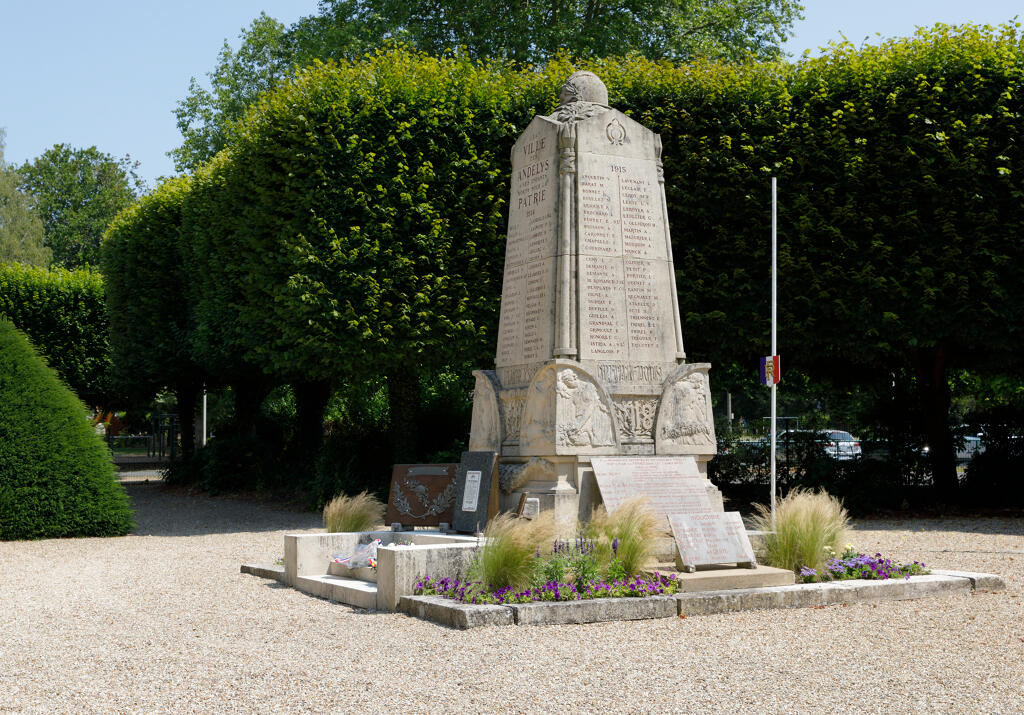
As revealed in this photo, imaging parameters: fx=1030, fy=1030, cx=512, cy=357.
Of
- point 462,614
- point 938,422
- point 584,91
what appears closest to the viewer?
point 462,614

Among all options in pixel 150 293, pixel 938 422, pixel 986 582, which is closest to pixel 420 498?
pixel 986 582

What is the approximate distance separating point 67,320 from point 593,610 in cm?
2729

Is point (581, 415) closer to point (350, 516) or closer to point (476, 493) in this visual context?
point (476, 493)

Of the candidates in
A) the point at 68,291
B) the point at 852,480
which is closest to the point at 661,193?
the point at 852,480

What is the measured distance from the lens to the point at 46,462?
15.3m

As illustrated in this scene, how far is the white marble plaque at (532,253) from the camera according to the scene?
439 inches

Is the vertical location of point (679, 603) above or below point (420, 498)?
below

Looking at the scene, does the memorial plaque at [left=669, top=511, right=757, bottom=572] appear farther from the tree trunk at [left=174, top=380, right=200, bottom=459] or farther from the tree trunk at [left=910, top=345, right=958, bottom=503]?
the tree trunk at [left=174, top=380, right=200, bottom=459]

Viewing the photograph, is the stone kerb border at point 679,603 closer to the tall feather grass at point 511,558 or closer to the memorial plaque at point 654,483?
the tall feather grass at point 511,558

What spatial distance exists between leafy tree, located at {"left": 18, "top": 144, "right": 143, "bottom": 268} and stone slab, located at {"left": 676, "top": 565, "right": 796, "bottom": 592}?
55842 millimetres

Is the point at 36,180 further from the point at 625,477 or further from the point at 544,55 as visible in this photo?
the point at 625,477

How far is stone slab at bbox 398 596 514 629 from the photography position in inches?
303

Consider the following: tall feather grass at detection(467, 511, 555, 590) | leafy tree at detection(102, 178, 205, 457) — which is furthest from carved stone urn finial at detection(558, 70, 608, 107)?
leafy tree at detection(102, 178, 205, 457)

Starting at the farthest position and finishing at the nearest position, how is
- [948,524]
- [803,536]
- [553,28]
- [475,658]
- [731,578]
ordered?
[553,28], [948,524], [803,536], [731,578], [475,658]
